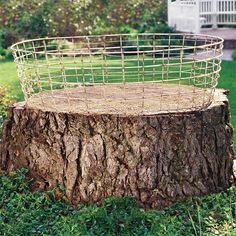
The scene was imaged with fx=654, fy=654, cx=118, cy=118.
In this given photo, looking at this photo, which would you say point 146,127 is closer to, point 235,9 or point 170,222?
point 170,222

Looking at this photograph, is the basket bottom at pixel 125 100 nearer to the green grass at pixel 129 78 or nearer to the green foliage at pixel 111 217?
the green foliage at pixel 111 217

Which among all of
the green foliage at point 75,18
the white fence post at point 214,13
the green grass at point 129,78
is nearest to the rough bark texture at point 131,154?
the green grass at point 129,78

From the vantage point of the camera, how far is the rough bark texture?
4.18 meters

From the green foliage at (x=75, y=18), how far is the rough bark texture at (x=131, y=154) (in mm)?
9695

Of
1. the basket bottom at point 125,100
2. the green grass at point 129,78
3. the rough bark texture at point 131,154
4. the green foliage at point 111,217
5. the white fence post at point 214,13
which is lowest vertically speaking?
the white fence post at point 214,13

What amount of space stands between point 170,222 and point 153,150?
484 millimetres

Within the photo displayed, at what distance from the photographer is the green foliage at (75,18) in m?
14.3

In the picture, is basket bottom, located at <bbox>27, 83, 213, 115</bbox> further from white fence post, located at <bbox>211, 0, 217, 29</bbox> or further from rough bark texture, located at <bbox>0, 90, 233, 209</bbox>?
white fence post, located at <bbox>211, 0, 217, 29</bbox>

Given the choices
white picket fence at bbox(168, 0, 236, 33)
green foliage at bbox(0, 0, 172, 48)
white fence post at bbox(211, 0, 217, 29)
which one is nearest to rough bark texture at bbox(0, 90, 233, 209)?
green foliage at bbox(0, 0, 172, 48)

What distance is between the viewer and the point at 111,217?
402 cm

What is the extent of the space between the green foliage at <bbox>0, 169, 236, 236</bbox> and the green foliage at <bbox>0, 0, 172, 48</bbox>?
9.80 m

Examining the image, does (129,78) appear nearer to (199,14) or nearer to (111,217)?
(111,217)

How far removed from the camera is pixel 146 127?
416 centimetres

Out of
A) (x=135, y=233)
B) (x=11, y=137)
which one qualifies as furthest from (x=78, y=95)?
(x=135, y=233)
